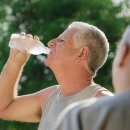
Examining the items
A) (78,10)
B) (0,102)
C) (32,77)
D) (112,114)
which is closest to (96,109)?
(112,114)

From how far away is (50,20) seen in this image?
12430mm

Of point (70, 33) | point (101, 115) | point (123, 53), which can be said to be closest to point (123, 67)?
point (123, 53)

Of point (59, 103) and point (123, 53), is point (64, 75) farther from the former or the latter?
point (123, 53)

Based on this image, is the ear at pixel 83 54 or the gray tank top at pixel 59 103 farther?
the ear at pixel 83 54

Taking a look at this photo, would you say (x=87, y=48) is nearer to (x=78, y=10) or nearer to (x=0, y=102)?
(x=0, y=102)

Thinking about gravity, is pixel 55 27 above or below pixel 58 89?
below

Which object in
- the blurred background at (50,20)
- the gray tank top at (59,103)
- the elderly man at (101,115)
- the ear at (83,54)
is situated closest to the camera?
the elderly man at (101,115)

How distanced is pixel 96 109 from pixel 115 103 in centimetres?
5

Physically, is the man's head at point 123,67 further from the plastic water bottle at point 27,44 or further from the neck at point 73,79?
the plastic water bottle at point 27,44

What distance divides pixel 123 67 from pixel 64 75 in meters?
1.62

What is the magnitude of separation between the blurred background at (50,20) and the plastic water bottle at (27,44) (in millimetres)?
7945

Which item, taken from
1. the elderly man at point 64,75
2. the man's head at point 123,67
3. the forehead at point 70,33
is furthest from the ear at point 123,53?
the forehead at point 70,33

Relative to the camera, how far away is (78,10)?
12562mm

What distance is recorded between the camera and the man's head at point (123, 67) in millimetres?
1513
